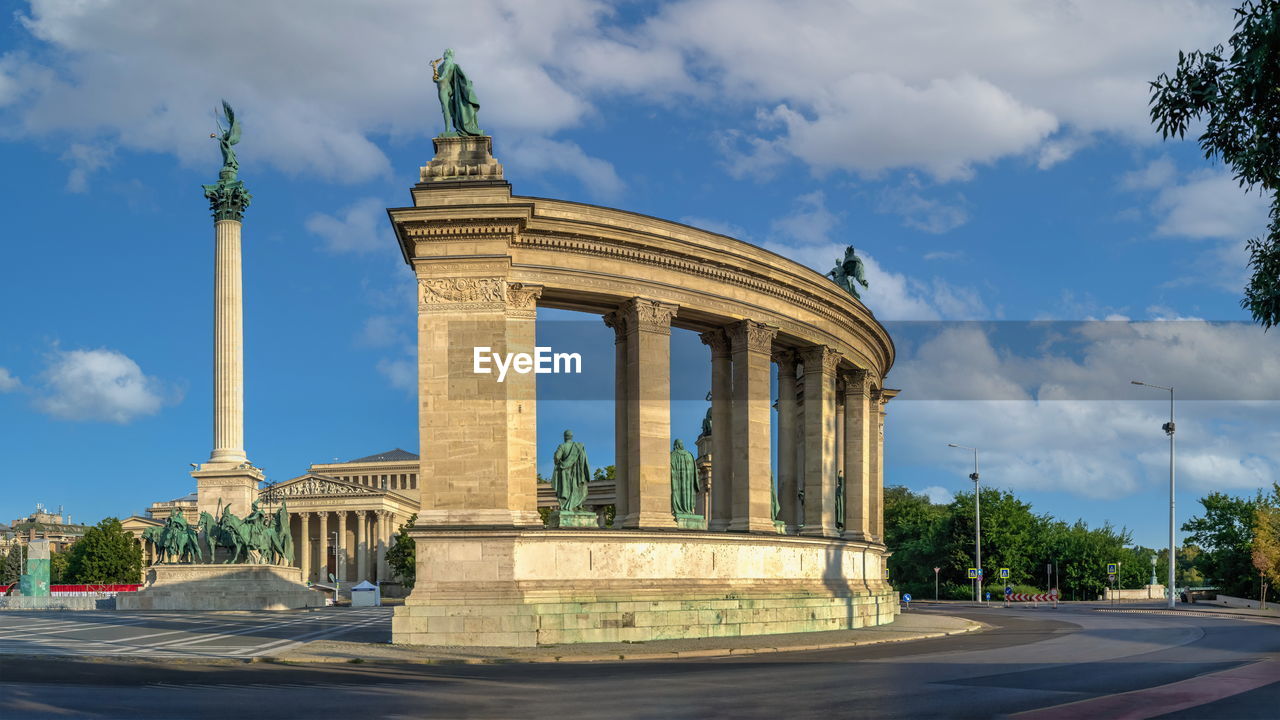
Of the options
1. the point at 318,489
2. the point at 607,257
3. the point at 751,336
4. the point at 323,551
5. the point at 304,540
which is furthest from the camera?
the point at 318,489

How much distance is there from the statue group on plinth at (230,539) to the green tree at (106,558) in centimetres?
7238

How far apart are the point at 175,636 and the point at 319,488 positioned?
393ft

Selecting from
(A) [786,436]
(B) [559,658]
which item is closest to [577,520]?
(B) [559,658]

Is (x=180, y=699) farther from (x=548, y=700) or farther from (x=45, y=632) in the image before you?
(x=45, y=632)

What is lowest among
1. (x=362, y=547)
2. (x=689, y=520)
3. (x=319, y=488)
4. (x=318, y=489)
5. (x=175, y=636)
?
(x=362, y=547)

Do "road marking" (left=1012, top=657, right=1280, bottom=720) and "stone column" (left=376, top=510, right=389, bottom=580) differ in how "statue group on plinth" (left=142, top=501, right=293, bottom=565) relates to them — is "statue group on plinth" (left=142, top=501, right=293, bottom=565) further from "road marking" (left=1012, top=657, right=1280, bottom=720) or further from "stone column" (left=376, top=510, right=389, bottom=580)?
"stone column" (left=376, top=510, right=389, bottom=580)

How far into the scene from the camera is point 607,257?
3409 cm

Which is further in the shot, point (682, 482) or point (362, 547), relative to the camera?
point (362, 547)

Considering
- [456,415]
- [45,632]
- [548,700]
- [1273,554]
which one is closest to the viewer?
[548,700]

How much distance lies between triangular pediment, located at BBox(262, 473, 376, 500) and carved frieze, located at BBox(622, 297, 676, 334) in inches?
4767

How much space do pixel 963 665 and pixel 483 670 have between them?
34.0ft

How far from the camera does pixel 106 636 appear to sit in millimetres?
35750

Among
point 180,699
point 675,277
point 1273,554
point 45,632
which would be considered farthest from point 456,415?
point 1273,554

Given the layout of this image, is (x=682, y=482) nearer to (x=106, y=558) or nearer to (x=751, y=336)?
(x=751, y=336)
